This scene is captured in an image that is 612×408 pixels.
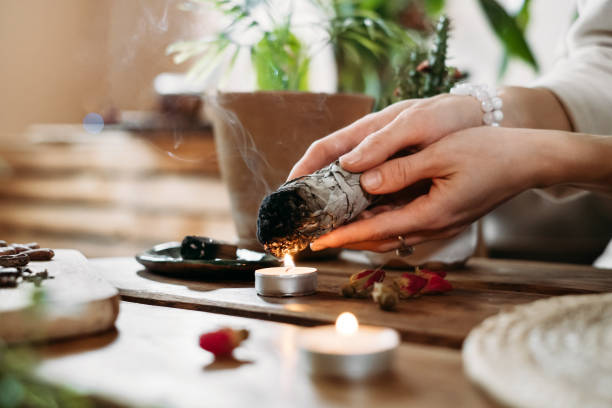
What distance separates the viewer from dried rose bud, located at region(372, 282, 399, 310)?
0.58 m

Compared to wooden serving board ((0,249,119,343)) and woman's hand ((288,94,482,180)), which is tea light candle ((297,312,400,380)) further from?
woman's hand ((288,94,482,180))

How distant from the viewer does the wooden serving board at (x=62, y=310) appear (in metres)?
0.47

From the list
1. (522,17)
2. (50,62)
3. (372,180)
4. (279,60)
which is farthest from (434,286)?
(50,62)

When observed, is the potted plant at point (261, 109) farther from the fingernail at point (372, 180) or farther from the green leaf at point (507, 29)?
the green leaf at point (507, 29)

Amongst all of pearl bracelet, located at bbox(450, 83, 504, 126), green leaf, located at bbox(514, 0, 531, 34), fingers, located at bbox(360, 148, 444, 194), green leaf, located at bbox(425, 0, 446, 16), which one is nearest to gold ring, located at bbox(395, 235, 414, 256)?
fingers, located at bbox(360, 148, 444, 194)

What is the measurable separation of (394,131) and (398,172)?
0.17 ft

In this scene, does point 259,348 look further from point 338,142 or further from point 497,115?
point 497,115

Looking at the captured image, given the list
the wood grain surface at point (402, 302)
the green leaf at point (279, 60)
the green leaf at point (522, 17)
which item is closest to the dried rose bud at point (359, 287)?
the wood grain surface at point (402, 302)

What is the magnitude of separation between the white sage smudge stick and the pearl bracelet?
25cm

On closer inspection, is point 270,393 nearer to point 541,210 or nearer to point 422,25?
point 541,210

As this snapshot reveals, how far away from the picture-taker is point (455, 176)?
2.48ft

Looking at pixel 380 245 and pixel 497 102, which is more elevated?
pixel 497 102

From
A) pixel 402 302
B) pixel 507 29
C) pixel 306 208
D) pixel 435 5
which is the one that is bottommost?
pixel 402 302

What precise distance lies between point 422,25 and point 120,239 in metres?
1.80
